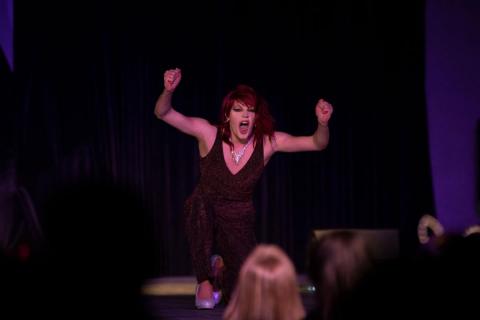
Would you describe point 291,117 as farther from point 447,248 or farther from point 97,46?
point 447,248

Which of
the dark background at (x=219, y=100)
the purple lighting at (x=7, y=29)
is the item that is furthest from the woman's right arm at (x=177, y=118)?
the purple lighting at (x=7, y=29)

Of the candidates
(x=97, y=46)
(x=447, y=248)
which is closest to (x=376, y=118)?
(x=97, y=46)

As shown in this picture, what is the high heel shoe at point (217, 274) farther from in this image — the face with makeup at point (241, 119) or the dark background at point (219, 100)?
→ the dark background at point (219, 100)

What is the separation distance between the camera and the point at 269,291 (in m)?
2.02

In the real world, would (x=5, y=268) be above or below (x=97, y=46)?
below

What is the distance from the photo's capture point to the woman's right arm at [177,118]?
4188mm

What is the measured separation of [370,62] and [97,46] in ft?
7.24

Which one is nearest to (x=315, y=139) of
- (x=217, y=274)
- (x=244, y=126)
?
(x=244, y=126)

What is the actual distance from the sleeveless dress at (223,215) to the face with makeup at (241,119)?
6.3 inches

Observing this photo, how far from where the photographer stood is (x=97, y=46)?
554 centimetres

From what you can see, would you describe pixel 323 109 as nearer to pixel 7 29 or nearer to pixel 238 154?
pixel 238 154

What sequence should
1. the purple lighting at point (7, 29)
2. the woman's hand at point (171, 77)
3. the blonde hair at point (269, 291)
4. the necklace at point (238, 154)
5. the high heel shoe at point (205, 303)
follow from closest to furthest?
the blonde hair at point (269, 291) → the woman's hand at point (171, 77) → the high heel shoe at point (205, 303) → the necklace at point (238, 154) → the purple lighting at point (7, 29)

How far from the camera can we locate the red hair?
176 inches

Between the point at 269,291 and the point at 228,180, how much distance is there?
2.45 meters
